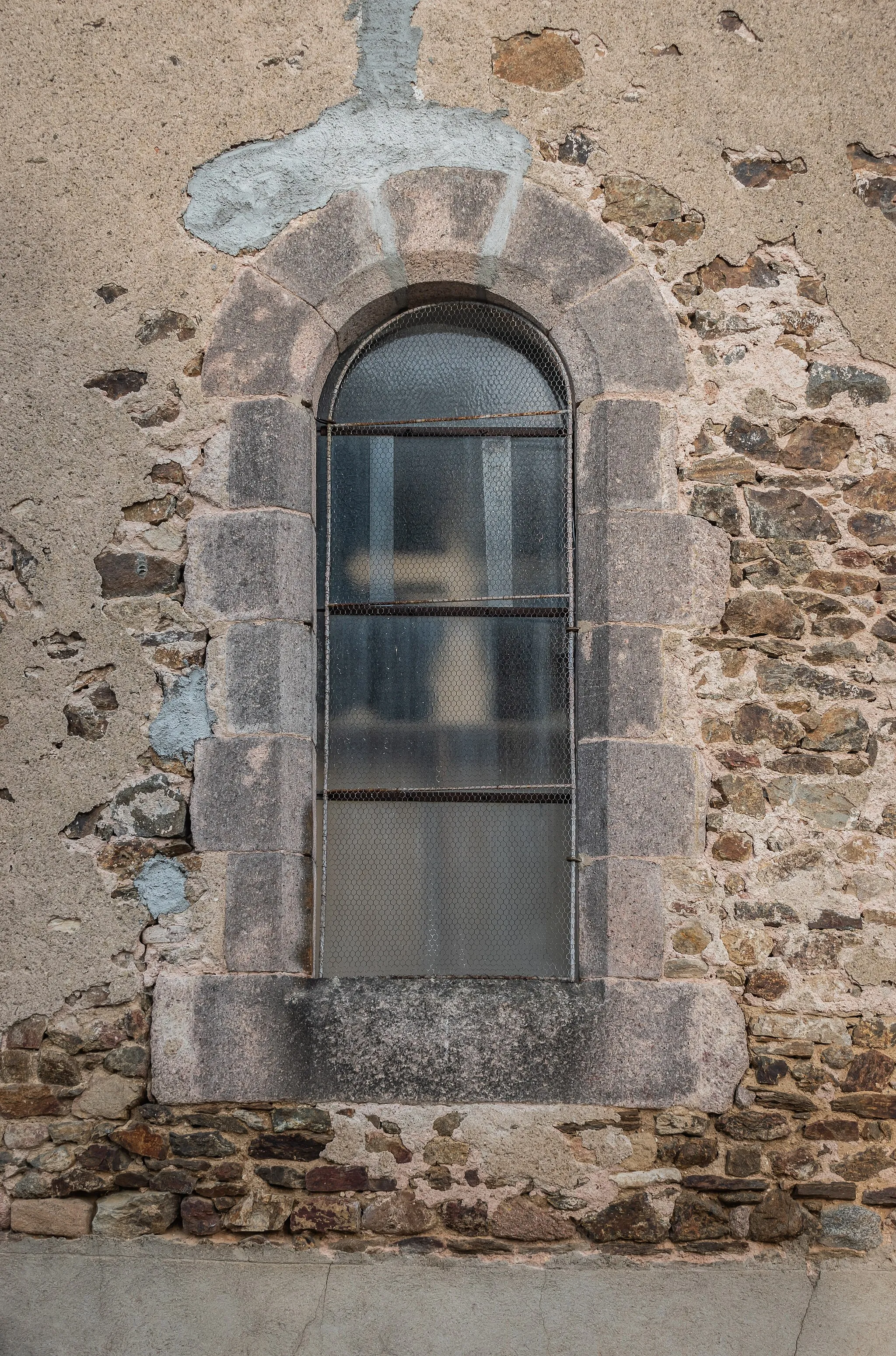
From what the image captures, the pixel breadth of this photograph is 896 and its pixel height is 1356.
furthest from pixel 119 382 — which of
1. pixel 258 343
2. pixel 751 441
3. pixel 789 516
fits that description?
pixel 789 516

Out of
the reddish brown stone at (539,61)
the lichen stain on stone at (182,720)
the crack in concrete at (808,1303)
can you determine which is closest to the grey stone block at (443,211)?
the reddish brown stone at (539,61)

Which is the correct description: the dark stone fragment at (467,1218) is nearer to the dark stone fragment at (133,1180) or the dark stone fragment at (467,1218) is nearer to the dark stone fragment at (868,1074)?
the dark stone fragment at (133,1180)

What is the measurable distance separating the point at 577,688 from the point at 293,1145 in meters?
1.50

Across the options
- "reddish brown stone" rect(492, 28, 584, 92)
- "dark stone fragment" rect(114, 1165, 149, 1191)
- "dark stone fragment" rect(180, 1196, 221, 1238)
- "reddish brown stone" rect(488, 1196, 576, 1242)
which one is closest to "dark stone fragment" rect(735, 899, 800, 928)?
"reddish brown stone" rect(488, 1196, 576, 1242)

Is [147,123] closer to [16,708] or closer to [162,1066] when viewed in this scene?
[16,708]

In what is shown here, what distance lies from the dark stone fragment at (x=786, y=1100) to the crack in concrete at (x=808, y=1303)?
16.3 inches

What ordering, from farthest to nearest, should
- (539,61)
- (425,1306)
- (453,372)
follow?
(453,372), (539,61), (425,1306)

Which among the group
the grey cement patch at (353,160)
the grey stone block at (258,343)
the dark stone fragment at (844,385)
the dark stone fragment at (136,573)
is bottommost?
the dark stone fragment at (136,573)

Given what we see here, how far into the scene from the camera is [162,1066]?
11.2 feet

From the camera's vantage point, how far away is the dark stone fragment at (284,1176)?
3.38 metres

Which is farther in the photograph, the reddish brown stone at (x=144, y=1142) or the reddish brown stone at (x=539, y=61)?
the reddish brown stone at (x=539, y=61)

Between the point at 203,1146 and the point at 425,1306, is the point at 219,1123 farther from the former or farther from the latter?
the point at 425,1306

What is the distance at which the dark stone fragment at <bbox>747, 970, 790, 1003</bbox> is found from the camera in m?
3.44

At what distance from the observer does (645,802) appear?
3500mm
